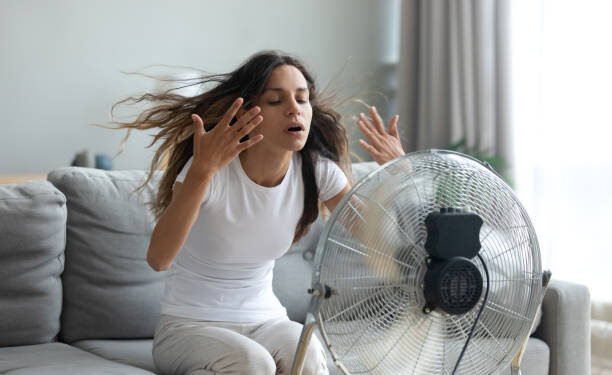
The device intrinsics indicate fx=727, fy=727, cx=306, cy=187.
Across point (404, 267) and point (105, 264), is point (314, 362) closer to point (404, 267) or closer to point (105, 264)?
point (404, 267)

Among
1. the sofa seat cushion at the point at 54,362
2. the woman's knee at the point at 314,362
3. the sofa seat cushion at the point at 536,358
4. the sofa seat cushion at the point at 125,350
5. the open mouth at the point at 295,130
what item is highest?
the open mouth at the point at 295,130

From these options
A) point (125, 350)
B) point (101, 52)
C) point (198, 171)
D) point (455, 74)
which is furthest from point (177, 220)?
point (455, 74)

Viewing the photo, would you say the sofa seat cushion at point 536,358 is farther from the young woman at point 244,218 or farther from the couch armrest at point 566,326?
the young woman at point 244,218

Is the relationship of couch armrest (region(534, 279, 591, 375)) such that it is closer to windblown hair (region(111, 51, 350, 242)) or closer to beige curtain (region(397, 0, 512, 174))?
windblown hair (region(111, 51, 350, 242))

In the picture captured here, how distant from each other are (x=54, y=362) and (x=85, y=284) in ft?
0.92

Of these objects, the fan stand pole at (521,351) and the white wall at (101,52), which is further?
the white wall at (101,52)

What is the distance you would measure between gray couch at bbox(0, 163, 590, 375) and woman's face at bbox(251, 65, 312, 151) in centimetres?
53

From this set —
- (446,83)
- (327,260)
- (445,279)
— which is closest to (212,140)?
(327,260)

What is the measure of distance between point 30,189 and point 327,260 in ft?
3.09

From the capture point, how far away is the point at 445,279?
39.8 inches

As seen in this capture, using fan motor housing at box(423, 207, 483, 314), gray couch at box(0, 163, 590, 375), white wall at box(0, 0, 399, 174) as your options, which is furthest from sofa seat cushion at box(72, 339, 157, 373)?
white wall at box(0, 0, 399, 174)

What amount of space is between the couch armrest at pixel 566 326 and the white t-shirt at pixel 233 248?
0.84 metres

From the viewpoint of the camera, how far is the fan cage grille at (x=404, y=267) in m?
1.02

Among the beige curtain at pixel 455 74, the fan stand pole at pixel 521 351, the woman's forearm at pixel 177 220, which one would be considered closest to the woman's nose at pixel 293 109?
the woman's forearm at pixel 177 220
